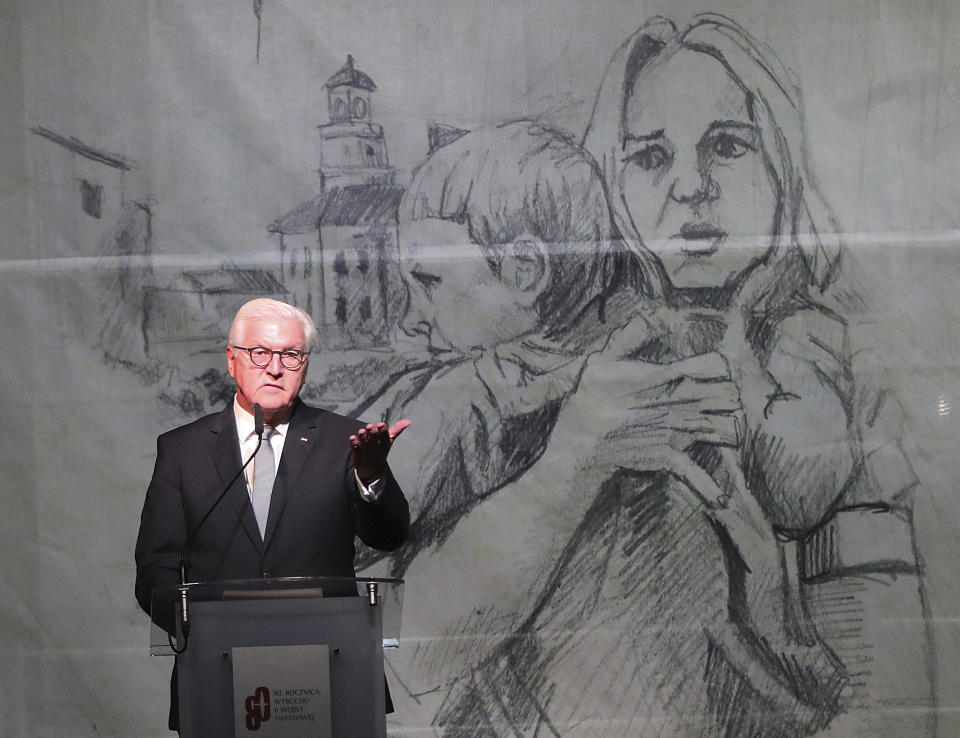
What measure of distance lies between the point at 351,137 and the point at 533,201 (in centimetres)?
55

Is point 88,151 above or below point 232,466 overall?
above

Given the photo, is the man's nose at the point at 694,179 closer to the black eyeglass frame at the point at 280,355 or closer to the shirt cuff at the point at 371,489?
the black eyeglass frame at the point at 280,355

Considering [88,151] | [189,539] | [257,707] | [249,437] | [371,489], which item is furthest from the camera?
[88,151]

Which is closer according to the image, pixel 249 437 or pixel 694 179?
pixel 249 437

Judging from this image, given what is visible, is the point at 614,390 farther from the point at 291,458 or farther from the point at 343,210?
the point at 291,458

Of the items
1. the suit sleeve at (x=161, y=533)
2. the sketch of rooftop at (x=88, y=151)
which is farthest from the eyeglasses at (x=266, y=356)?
the sketch of rooftop at (x=88, y=151)

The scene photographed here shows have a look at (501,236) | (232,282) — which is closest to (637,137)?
(501,236)

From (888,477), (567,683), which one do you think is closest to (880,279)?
(888,477)

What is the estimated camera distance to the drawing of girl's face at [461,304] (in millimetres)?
3682


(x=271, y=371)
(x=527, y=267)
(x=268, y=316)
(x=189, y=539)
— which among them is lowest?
(x=189, y=539)

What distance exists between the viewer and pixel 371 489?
2.37 m

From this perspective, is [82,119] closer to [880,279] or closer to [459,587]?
[459,587]

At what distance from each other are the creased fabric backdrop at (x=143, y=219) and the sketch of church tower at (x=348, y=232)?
0.05 feet

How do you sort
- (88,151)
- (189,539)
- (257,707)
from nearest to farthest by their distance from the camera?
(257,707) < (189,539) < (88,151)
